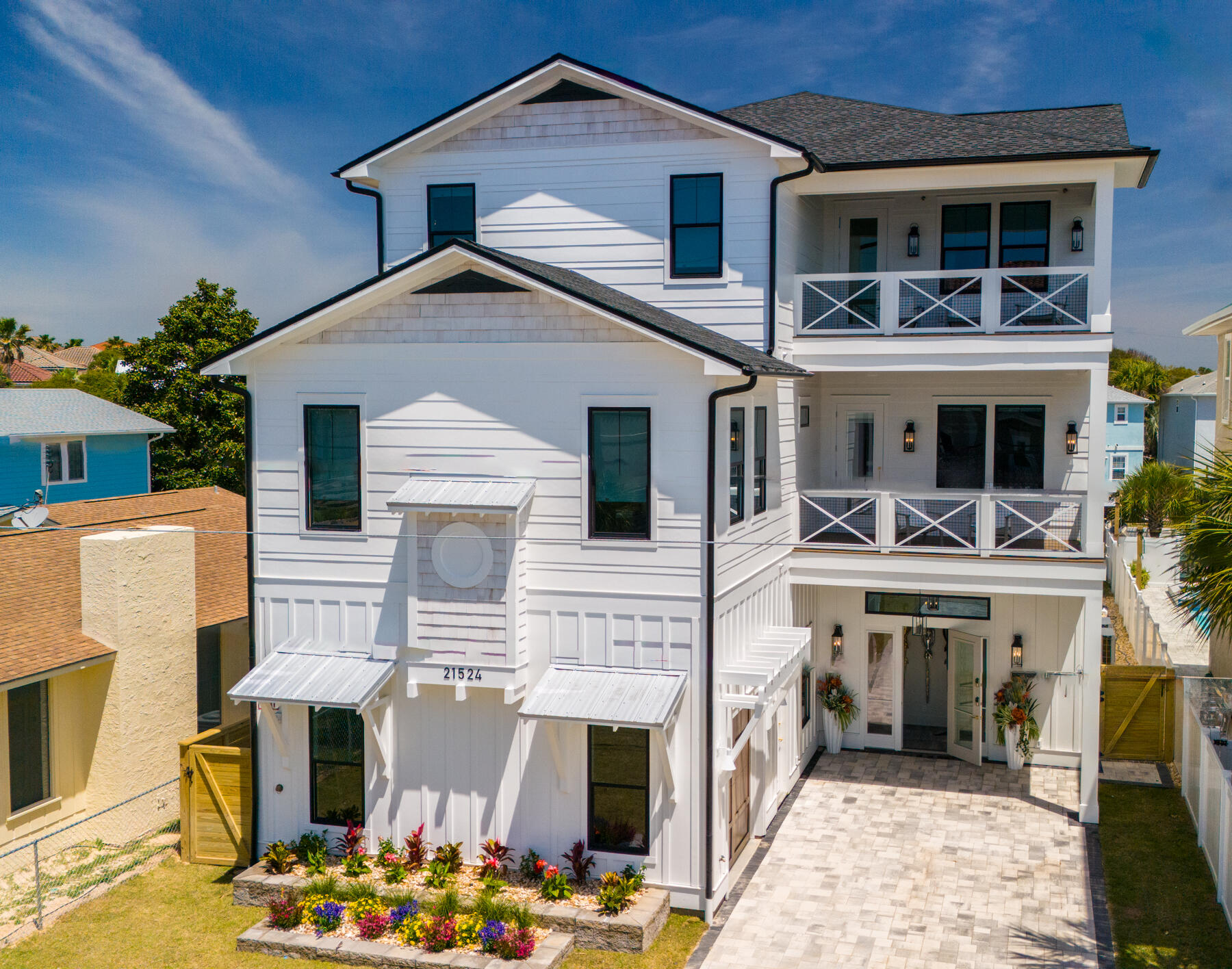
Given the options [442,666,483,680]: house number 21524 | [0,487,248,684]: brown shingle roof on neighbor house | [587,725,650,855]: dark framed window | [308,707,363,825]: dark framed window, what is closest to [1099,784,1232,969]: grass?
[587,725,650,855]: dark framed window

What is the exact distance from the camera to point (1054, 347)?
14.7 metres

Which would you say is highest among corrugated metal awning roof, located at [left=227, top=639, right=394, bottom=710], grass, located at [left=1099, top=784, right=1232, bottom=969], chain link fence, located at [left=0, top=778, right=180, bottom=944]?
corrugated metal awning roof, located at [left=227, top=639, right=394, bottom=710]

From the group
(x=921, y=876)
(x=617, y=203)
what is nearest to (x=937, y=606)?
(x=921, y=876)

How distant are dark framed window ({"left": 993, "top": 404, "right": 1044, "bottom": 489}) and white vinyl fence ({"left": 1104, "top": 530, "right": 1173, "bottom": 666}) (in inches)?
127

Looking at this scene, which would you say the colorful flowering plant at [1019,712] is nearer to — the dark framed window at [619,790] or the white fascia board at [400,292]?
the dark framed window at [619,790]

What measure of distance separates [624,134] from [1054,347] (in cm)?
668

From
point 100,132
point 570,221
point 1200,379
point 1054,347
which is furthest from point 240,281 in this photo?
point 1200,379

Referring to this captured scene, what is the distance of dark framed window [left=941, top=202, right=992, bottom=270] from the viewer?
16969 mm

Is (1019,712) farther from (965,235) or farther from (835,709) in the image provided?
(965,235)

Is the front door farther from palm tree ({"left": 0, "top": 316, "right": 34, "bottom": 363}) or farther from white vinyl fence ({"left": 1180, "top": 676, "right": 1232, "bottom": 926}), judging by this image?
palm tree ({"left": 0, "top": 316, "right": 34, "bottom": 363})

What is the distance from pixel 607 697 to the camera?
11398 millimetres

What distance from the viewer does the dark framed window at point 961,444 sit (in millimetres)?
17422

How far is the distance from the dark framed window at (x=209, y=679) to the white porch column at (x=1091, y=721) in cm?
1345

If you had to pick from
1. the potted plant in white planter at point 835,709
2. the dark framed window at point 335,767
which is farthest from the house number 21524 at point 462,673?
the potted plant in white planter at point 835,709
